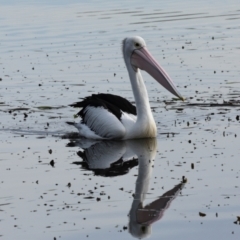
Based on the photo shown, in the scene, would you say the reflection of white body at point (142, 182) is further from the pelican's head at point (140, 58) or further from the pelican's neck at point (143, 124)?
the pelican's head at point (140, 58)

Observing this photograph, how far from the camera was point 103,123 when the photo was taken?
11.1 meters

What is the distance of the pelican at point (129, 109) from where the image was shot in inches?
430

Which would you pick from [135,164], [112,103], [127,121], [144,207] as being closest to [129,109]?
[112,103]

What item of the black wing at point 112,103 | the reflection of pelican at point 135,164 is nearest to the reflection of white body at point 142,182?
the reflection of pelican at point 135,164

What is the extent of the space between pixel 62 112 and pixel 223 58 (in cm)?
477

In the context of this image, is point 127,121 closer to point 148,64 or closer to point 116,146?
point 116,146

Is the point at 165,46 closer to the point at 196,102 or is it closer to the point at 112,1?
the point at 196,102

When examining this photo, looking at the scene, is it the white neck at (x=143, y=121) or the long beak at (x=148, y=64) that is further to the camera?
the long beak at (x=148, y=64)

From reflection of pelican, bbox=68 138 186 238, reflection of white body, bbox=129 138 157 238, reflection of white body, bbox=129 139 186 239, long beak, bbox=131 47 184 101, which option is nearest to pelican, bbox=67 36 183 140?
long beak, bbox=131 47 184 101

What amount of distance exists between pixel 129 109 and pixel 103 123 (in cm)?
48

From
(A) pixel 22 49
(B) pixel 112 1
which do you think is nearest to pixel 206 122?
(A) pixel 22 49

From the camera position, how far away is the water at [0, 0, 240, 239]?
7.51 metres

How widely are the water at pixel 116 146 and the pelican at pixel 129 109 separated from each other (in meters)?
0.20

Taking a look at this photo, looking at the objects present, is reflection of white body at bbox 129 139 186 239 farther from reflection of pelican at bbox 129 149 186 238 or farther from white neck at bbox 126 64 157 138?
white neck at bbox 126 64 157 138
